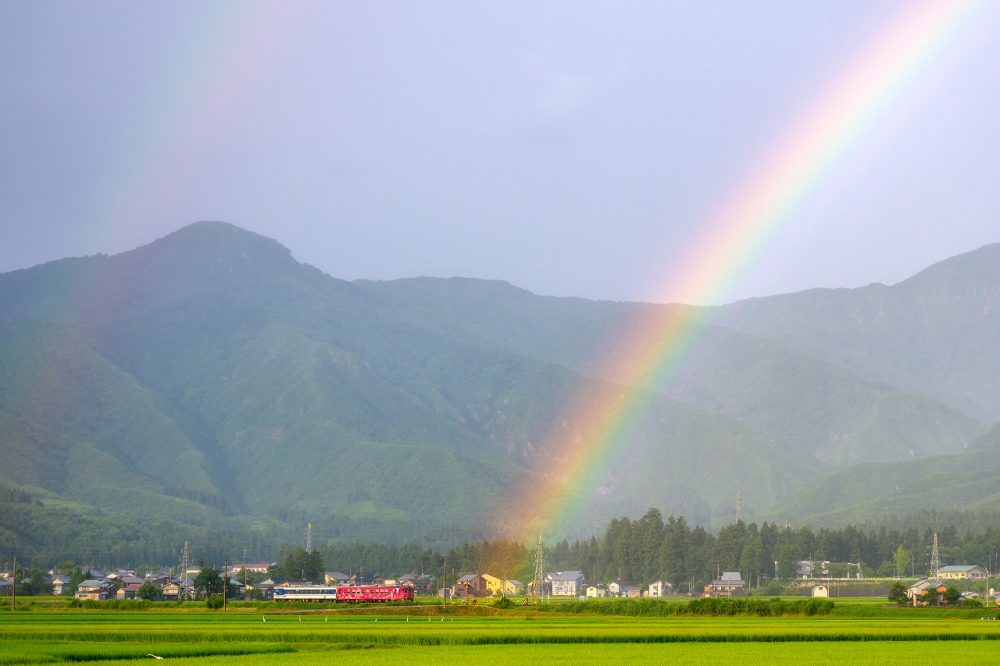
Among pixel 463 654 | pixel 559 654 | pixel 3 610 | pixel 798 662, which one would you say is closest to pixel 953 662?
pixel 798 662

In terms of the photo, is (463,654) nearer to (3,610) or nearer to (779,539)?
(3,610)

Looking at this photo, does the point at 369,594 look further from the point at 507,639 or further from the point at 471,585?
the point at 507,639

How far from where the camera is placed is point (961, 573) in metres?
178

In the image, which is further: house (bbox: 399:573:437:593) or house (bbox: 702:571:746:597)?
house (bbox: 399:573:437:593)

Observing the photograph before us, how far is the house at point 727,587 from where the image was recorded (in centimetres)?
16988

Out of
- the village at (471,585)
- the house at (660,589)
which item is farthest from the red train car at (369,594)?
the house at (660,589)

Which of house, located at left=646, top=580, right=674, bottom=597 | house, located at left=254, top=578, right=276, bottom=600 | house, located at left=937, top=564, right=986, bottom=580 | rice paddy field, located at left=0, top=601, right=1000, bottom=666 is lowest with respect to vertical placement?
house, located at left=646, top=580, right=674, bottom=597

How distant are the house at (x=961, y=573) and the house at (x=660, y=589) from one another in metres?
39.8

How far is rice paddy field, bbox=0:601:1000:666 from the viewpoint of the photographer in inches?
2105

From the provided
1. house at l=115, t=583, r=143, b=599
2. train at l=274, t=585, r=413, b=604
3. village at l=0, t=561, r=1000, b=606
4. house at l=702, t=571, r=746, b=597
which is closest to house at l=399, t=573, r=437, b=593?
village at l=0, t=561, r=1000, b=606

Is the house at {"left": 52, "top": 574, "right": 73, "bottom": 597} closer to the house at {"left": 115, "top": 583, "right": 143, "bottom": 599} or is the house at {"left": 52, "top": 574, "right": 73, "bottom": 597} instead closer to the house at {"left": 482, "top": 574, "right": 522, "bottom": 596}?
the house at {"left": 115, "top": 583, "right": 143, "bottom": 599}

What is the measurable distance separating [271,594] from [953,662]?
115605 millimetres

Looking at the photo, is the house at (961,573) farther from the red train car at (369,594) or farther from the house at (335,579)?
the house at (335,579)

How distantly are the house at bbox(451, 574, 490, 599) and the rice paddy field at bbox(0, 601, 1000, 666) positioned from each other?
74469 millimetres
